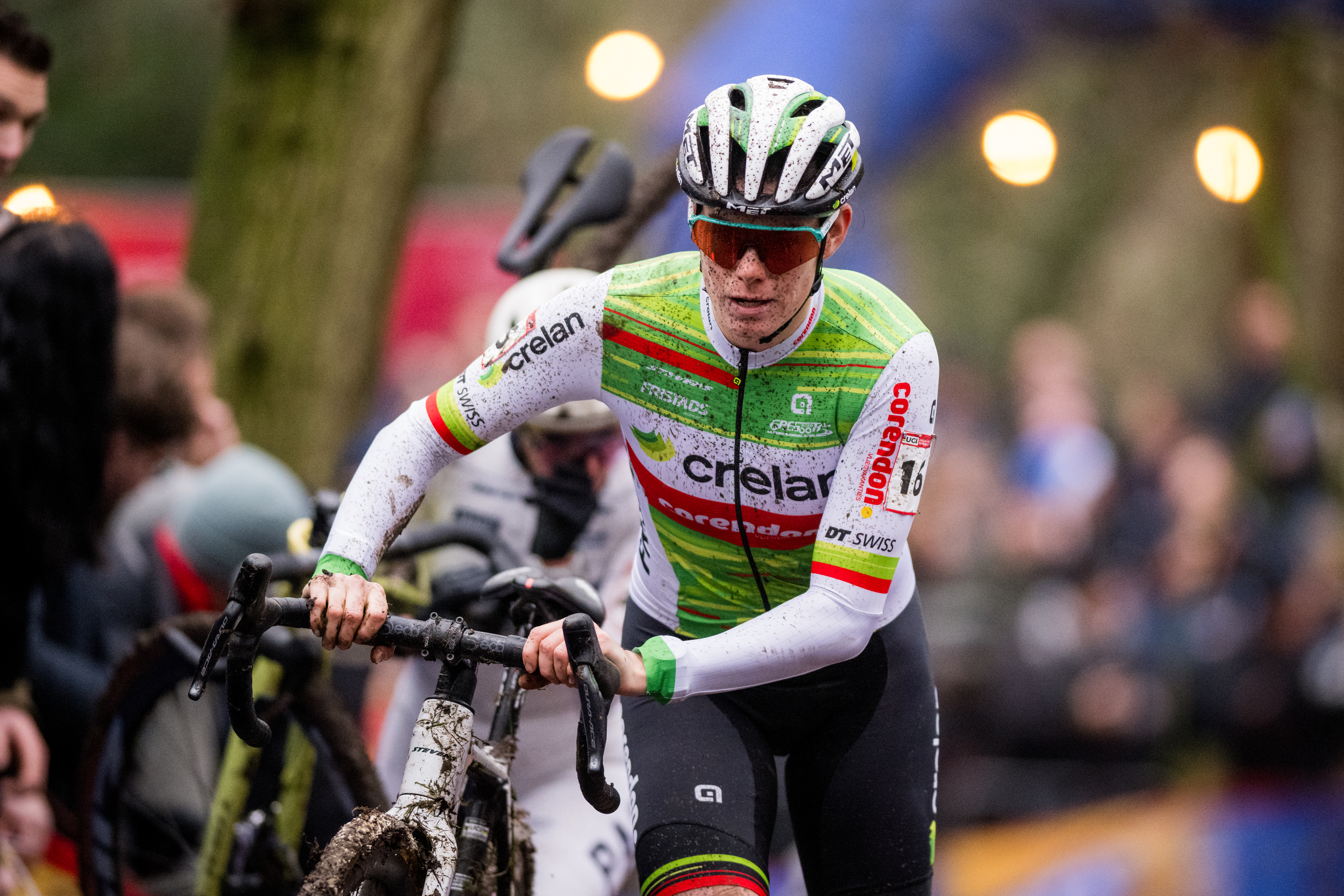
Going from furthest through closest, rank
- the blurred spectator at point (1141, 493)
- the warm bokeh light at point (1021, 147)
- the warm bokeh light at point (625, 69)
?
1. the blurred spectator at point (1141, 493)
2. the warm bokeh light at point (625, 69)
3. the warm bokeh light at point (1021, 147)

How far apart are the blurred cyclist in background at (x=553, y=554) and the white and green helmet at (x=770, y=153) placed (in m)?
0.99

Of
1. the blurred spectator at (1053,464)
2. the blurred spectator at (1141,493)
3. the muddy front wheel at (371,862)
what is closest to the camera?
the muddy front wheel at (371,862)

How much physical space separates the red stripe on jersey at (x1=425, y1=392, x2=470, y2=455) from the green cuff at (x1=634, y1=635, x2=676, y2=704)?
2.39 feet

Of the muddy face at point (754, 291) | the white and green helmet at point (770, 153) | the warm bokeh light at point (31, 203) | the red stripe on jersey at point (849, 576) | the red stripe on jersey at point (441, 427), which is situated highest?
the white and green helmet at point (770, 153)

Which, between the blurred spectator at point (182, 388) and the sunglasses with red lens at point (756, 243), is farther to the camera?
the blurred spectator at point (182, 388)

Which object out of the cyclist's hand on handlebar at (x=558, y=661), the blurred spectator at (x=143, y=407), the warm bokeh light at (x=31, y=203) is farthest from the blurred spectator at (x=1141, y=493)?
the cyclist's hand on handlebar at (x=558, y=661)

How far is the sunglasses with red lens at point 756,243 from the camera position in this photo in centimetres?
307

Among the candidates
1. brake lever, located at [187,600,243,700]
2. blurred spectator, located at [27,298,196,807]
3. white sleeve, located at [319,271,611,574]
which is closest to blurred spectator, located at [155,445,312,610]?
blurred spectator, located at [27,298,196,807]

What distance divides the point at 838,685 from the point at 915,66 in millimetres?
6355

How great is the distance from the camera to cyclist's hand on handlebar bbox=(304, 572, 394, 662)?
2896mm

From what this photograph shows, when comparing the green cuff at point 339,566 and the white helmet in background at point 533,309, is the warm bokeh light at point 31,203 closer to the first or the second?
the white helmet in background at point 533,309

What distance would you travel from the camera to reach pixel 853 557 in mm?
3105

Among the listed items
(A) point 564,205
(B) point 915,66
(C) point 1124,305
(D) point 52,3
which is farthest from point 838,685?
(C) point 1124,305

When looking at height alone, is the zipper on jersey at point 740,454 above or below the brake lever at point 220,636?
above
